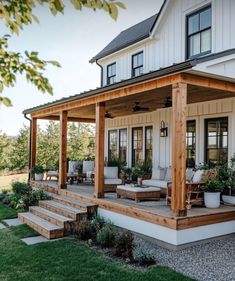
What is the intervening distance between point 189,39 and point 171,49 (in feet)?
2.76

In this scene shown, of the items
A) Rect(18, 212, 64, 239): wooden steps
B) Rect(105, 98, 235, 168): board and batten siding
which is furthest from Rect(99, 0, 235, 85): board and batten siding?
Rect(18, 212, 64, 239): wooden steps

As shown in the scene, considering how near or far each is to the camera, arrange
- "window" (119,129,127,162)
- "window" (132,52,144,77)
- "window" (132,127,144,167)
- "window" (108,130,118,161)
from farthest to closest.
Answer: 1. "window" (108,130,118,161)
2. "window" (119,129,127,162)
3. "window" (132,127,144,167)
4. "window" (132,52,144,77)

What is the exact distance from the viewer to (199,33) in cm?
938

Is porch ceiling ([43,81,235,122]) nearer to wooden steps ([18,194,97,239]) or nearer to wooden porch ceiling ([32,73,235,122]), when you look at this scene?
wooden porch ceiling ([32,73,235,122])

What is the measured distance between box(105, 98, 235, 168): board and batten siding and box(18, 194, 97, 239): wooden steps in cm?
361

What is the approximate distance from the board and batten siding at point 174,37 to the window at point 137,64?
0.66 ft

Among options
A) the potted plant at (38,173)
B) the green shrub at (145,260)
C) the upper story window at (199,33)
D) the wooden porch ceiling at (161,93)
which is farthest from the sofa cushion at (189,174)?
the potted plant at (38,173)

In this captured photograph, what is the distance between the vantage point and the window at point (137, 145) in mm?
12576

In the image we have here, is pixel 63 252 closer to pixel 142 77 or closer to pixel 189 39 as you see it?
pixel 142 77

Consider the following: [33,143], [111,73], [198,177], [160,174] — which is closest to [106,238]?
[198,177]

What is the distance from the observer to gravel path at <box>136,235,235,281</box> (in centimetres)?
488

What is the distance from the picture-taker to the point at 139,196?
26.1 feet

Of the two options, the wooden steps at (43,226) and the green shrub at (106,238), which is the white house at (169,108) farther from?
the wooden steps at (43,226)

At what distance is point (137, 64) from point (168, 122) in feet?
9.19
